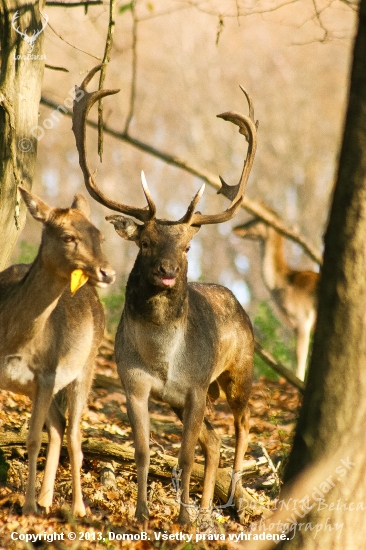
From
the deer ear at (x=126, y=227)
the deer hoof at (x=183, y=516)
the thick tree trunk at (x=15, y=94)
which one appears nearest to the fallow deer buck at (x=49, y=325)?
the deer ear at (x=126, y=227)

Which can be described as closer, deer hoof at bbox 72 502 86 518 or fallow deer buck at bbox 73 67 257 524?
deer hoof at bbox 72 502 86 518

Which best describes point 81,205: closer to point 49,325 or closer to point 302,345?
point 49,325

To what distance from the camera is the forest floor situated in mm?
5621

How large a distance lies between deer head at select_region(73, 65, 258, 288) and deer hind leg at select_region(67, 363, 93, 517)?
3.91 ft

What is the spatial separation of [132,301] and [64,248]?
91cm

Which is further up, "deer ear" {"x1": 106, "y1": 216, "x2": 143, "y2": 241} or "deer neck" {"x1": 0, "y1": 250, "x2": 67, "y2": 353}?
"deer ear" {"x1": 106, "y1": 216, "x2": 143, "y2": 241}

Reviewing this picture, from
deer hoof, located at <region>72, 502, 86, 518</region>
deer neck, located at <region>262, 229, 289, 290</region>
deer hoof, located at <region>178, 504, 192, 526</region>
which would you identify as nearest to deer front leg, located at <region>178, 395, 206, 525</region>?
deer hoof, located at <region>178, 504, 192, 526</region>

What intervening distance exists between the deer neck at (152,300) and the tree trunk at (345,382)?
2231 mm

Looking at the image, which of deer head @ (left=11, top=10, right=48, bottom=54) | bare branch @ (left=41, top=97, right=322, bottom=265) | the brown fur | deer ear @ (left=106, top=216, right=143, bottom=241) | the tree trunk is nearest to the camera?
the tree trunk

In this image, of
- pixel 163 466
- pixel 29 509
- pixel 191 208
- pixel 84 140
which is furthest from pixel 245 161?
pixel 29 509

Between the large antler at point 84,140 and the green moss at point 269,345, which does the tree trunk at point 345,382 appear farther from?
the green moss at point 269,345

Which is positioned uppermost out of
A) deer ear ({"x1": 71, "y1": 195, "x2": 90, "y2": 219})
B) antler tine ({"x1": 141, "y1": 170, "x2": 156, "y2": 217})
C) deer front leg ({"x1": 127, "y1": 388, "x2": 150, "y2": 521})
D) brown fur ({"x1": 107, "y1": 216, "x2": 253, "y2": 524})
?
antler tine ({"x1": 141, "y1": 170, "x2": 156, "y2": 217})

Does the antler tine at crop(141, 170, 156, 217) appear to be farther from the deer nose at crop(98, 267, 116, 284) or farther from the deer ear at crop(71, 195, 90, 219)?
the deer nose at crop(98, 267, 116, 284)

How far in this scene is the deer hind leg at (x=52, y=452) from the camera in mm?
6512
